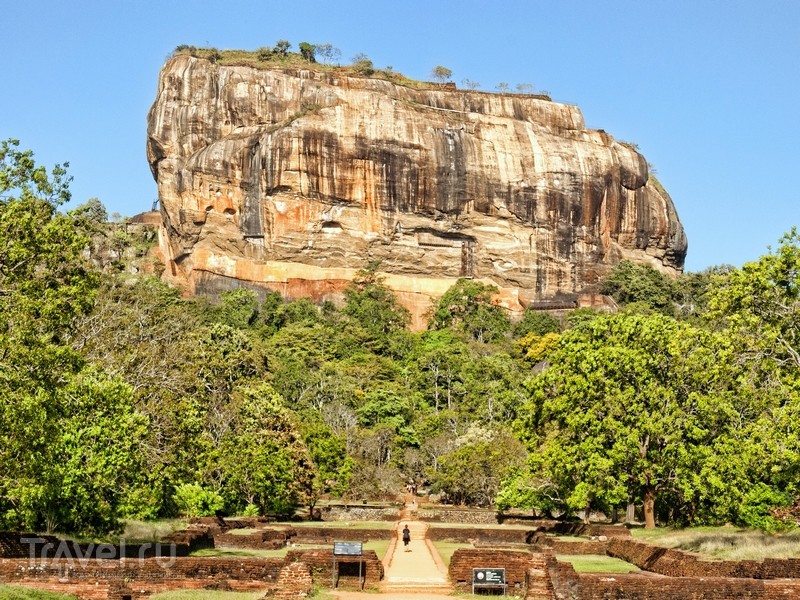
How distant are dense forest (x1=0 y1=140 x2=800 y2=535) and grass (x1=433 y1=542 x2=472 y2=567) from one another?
12.3 ft

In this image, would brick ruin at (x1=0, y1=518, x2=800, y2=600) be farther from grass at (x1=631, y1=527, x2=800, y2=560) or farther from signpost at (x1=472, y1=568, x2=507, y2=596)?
grass at (x1=631, y1=527, x2=800, y2=560)

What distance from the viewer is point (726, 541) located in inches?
1049

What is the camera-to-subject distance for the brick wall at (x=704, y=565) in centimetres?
2027

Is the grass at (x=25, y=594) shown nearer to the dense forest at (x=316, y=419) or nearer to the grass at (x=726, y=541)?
the dense forest at (x=316, y=419)

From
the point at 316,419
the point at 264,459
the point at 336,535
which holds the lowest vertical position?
the point at 336,535

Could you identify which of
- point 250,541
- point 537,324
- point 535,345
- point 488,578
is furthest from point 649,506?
point 537,324

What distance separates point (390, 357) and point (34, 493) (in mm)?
66136

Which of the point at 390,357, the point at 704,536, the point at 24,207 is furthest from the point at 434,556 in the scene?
the point at 390,357

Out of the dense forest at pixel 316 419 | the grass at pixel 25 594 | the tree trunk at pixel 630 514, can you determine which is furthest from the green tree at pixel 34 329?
the tree trunk at pixel 630 514

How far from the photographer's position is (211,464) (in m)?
37.4

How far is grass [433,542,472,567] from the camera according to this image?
28392mm

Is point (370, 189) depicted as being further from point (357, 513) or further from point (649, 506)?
point (649, 506)

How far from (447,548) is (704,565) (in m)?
12.3

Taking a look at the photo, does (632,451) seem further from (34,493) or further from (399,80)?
(399,80)
